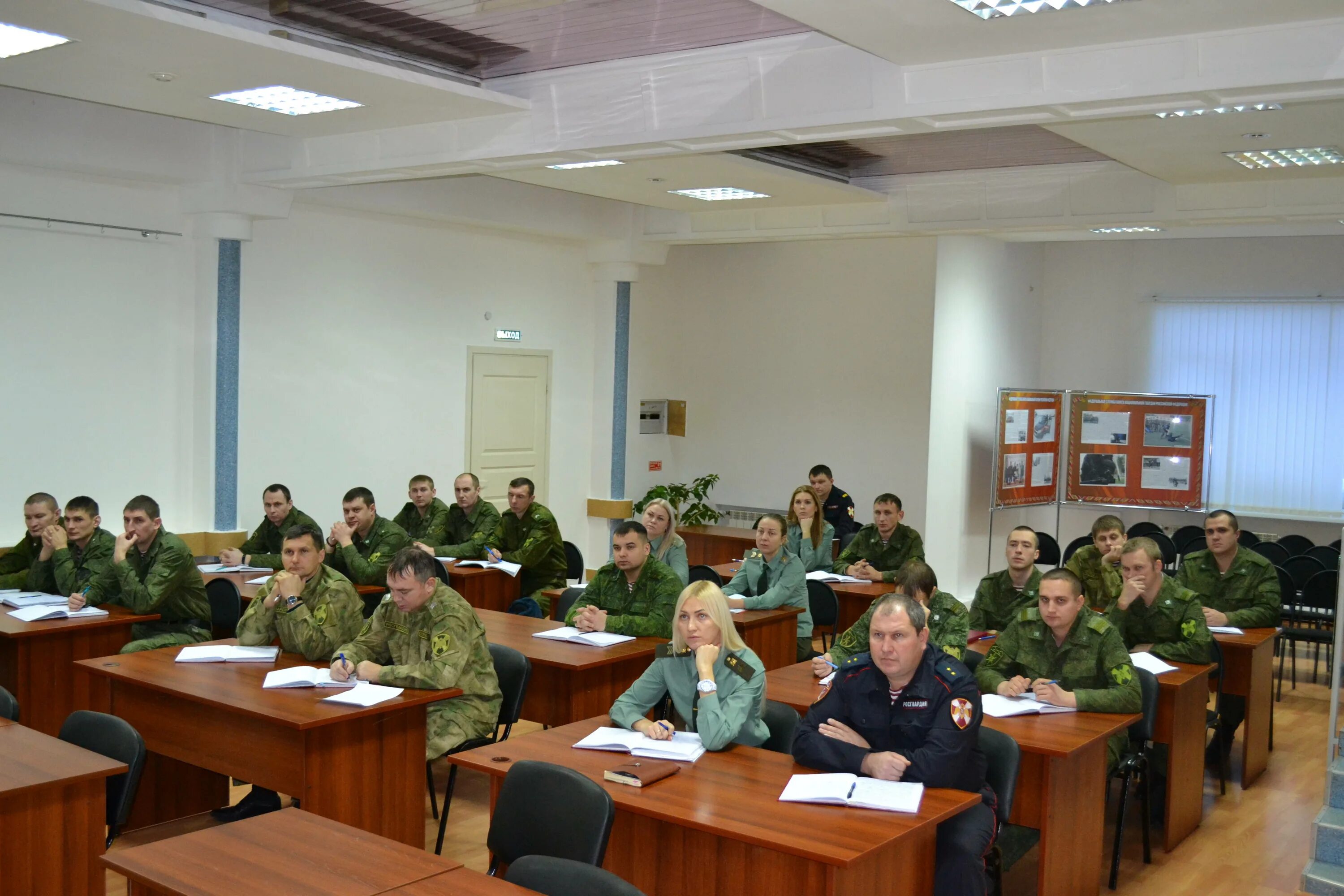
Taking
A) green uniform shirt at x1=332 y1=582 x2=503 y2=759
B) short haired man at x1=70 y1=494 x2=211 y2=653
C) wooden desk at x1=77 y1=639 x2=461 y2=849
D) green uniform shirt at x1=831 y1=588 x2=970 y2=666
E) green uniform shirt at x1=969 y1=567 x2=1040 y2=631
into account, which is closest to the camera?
wooden desk at x1=77 y1=639 x2=461 y2=849

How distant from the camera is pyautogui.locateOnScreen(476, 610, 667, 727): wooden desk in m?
5.62

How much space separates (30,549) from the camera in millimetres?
7109

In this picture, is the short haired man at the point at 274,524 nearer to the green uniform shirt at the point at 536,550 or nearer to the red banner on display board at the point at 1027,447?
the green uniform shirt at the point at 536,550

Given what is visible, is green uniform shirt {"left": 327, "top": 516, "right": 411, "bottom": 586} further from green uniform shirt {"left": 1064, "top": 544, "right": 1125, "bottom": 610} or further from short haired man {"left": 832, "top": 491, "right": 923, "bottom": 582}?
green uniform shirt {"left": 1064, "top": 544, "right": 1125, "bottom": 610}

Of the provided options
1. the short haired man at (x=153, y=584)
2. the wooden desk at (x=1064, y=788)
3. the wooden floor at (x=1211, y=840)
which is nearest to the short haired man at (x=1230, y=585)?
the wooden floor at (x=1211, y=840)

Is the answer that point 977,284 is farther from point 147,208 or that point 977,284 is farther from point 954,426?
point 147,208

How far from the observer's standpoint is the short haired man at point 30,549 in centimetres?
695

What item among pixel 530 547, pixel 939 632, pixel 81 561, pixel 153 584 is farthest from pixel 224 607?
pixel 939 632

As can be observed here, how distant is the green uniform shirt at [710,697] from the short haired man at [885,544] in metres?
4.38

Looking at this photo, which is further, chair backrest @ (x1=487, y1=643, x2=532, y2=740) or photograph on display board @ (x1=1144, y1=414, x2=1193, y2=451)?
photograph on display board @ (x1=1144, y1=414, x2=1193, y2=451)

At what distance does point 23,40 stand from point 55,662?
9.86 feet

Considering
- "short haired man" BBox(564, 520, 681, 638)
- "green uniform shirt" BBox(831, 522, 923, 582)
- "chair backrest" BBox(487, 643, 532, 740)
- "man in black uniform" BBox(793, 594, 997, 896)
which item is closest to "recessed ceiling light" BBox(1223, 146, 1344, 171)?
"green uniform shirt" BBox(831, 522, 923, 582)

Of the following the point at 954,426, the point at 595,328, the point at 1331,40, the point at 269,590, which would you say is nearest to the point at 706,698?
the point at 269,590

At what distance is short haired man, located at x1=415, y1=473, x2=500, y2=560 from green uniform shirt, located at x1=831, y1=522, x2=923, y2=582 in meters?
2.59
